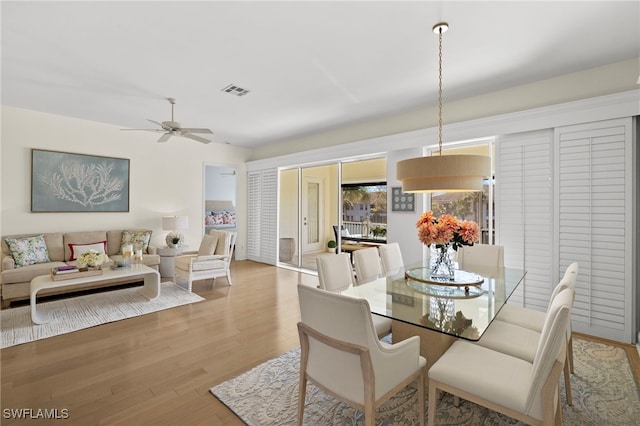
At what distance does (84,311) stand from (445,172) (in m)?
4.43

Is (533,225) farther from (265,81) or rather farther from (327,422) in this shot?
(265,81)

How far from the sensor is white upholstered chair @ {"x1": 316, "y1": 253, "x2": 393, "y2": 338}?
7.85 feet

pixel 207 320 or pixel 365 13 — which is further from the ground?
pixel 365 13

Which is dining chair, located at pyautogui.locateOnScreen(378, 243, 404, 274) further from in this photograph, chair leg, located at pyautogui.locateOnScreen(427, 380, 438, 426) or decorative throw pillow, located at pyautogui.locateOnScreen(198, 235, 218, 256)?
decorative throw pillow, located at pyautogui.locateOnScreen(198, 235, 218, 256)

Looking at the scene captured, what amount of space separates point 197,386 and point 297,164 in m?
4.74

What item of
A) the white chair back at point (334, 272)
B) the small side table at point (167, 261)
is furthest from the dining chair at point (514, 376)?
the small side table at point (167, 261)

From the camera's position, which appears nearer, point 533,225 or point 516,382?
point 516,382

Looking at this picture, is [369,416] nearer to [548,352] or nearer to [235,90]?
[548,352]

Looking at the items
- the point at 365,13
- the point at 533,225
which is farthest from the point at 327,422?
the point at 533,225

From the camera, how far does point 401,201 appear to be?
4664 millimetres

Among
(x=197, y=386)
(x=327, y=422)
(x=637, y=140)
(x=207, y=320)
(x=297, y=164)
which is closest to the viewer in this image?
(x=327, y=422)

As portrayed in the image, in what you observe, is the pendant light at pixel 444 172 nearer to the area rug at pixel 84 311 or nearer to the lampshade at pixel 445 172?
the lampshade at pixel 445 172

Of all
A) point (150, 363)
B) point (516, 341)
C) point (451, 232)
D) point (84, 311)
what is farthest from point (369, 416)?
point (84, 311)

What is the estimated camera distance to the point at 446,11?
2287 mm
